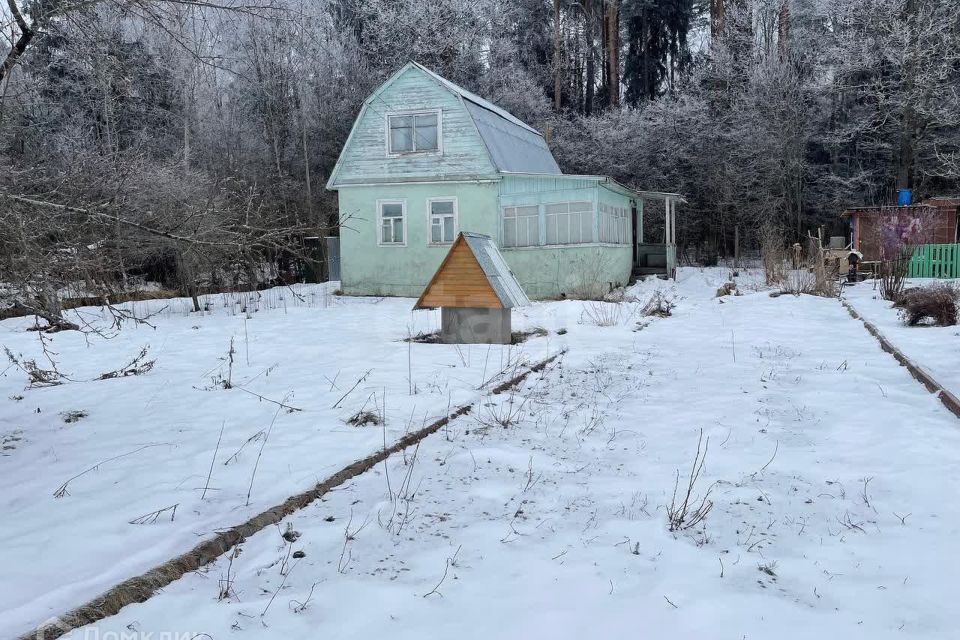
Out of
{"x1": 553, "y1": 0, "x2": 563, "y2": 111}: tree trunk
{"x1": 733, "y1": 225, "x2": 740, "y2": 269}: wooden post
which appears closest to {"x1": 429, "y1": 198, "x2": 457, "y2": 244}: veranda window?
{"x1": 733, "y1": 225, "x2": 740, "y2": 269}: wooden post

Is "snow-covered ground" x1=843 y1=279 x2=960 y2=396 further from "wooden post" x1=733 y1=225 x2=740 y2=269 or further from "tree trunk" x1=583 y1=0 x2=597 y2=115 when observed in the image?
"tree trunk" x1=583 y1=0 x2=597 y2=115

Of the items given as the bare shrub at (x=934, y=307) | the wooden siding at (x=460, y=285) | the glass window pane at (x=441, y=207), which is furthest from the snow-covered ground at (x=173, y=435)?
the glass window pane at (x=441, y=207)

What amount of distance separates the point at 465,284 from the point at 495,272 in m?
0.49

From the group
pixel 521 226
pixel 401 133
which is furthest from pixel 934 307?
pixel 401 133

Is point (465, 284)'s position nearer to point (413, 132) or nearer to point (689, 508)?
point (689, 508)

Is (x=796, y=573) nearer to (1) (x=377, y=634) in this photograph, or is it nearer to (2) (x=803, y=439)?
(1) (x=377, y=634)

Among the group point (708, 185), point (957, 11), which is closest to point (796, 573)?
point (708, 185)

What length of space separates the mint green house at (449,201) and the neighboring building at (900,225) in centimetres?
810

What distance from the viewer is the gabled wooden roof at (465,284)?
8.45 meters

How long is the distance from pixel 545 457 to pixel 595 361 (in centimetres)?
355

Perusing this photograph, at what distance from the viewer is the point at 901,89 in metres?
24.2

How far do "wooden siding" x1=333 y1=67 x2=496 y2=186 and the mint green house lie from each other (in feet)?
0.09

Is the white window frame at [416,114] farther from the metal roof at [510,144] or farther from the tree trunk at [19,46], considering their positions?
the tree trunk at [19,46]

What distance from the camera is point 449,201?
1717 centimetres
